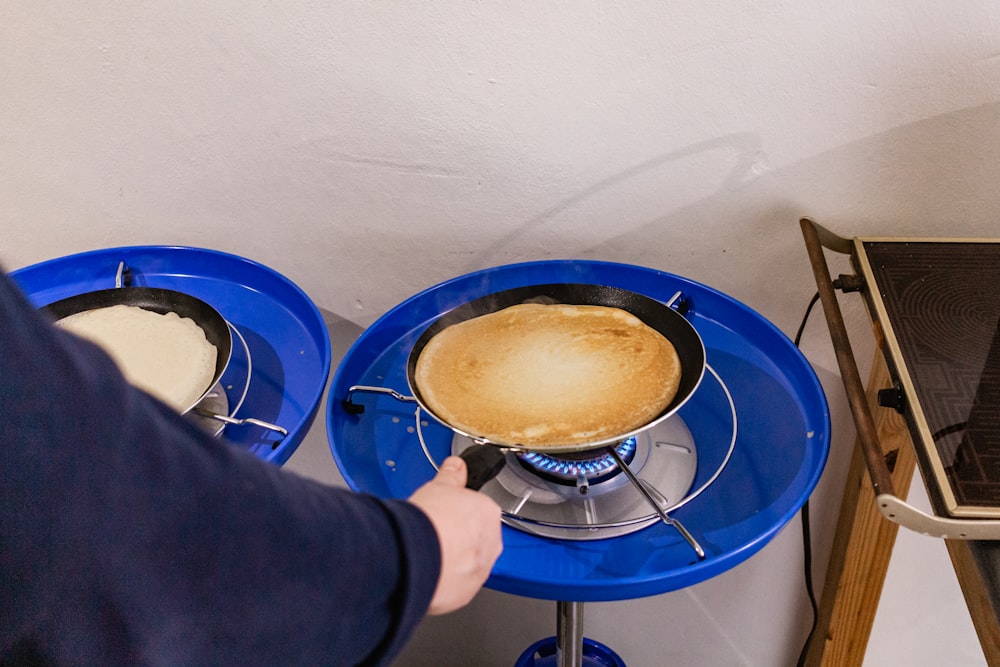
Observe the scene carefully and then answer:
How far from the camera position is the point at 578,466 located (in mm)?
945

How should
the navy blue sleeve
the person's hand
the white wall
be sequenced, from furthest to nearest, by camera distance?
the white wall < the person's hand < the navy blue sleeve

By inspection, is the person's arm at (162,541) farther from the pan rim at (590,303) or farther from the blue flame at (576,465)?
the blue flame at (576,465)

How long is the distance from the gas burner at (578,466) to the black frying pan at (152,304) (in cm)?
47

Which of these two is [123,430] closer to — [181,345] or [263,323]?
[181,345]

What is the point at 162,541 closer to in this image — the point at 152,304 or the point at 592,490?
the point at 592,490

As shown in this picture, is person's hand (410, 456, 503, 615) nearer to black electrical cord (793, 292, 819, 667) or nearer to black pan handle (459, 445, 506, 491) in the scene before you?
black pan handle (459, 445, 506, 491)

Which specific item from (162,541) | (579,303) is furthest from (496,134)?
(162,541)

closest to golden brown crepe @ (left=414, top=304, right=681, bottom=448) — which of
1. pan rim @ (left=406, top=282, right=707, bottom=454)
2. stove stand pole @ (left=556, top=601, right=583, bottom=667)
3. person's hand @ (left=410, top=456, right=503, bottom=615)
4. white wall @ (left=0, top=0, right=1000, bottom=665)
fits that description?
pan rim @ (left=406, top=282, right=707, bottom=454)

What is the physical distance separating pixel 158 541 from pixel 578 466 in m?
0.55

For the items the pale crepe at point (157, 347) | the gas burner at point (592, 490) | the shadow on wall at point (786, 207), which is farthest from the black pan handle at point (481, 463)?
the shadow on wall at point (786, 207)

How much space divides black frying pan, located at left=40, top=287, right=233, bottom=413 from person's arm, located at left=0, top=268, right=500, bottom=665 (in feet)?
1.74

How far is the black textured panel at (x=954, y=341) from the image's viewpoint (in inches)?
30.9

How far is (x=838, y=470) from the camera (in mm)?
1366

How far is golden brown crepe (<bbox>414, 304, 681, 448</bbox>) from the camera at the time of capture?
0.89 metres
